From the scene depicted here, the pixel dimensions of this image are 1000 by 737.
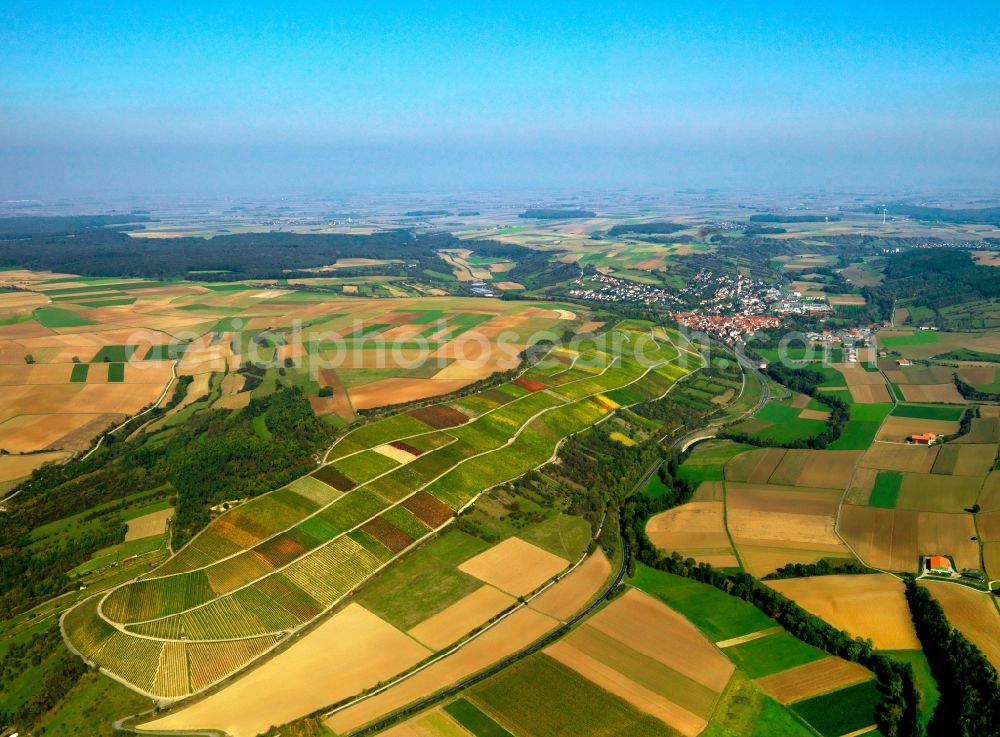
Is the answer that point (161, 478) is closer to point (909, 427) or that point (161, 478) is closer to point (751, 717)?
point (751, 717)

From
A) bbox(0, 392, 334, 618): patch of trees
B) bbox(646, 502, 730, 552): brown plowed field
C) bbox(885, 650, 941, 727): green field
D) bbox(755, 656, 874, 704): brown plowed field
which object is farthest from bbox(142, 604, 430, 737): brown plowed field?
bbox(885, 650, 941, 727): green field

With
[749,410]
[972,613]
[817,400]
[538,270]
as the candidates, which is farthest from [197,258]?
[972,613]

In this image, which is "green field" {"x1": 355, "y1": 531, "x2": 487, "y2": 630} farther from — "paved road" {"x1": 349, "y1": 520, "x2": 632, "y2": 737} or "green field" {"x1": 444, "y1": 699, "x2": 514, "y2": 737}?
"green field" {"x1": 444, "y1": 699, "x2": 514, "y2": 737}

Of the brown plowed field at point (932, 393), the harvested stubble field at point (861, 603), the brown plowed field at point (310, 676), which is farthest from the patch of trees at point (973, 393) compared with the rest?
the brown plowed field at point (310, 676)

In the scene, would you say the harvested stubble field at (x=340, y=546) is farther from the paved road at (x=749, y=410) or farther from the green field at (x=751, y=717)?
the green field at (x=751, y=717)

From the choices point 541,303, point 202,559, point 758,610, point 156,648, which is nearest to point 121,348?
point 202,559
